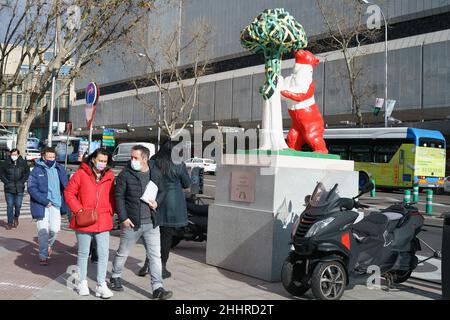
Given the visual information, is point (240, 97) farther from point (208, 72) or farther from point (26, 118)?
point (26, 118)

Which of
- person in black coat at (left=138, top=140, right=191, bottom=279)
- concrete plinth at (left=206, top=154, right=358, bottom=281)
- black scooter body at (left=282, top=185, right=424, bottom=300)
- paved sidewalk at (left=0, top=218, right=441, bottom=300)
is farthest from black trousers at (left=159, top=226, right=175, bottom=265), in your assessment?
black scooter body at (left=282, top=185, right=424, bottom=300)

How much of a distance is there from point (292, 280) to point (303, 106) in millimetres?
3024

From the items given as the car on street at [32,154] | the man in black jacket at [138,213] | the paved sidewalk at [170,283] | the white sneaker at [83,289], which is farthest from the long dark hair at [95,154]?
the car on street at [32,154]

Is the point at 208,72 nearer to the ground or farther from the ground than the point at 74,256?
farther from the ground

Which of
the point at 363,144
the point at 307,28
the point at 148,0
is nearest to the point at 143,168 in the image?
the point at 148,0

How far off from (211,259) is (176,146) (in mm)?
1885

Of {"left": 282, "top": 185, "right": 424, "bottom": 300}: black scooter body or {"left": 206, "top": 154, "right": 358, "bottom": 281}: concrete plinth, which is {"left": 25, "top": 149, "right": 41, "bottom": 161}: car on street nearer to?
{"left": 206, "top": 154, "right": 358, "bottom": 281}: concrete plinth

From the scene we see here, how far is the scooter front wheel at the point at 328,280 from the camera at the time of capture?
554cm

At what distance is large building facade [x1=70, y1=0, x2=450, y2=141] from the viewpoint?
35594 millimetres

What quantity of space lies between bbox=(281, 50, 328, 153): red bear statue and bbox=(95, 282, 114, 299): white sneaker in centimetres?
381

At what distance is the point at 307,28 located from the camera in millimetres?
46438

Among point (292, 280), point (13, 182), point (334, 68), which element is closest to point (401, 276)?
point (292, 280)

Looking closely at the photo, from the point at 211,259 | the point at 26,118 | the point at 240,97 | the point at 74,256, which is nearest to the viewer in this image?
the point at 211,259

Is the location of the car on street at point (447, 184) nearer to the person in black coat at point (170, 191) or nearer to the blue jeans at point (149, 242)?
the person in black coat at point (170, 191)
